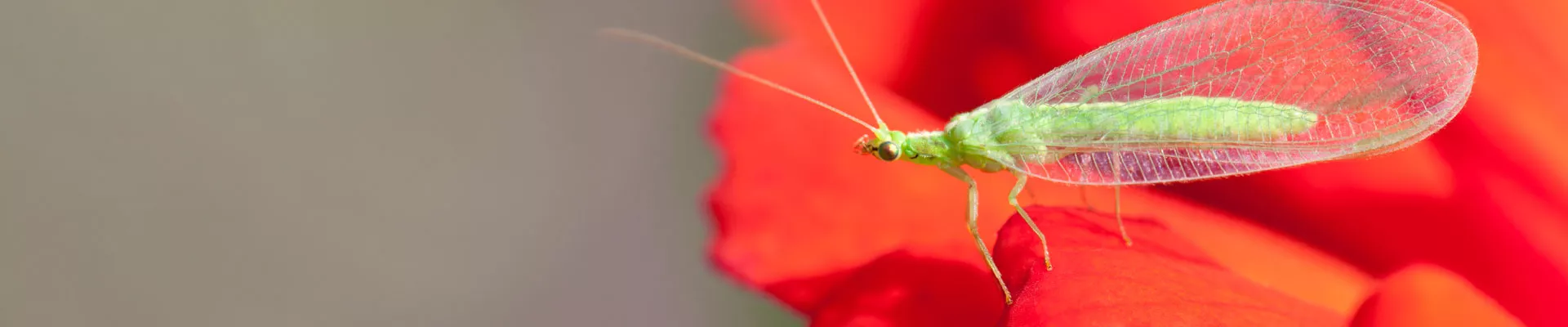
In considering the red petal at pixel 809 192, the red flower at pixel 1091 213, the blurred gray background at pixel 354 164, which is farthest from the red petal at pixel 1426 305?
the blurred gray background at pixel 354 164

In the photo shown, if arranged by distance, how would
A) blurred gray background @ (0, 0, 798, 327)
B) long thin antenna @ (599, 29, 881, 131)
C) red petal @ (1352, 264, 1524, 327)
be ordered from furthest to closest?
blurred gray background @ (0, 0, 798, 327) < long thin antenna @ (599, 29, 881, 131) < red petal @ (1352, 264, 1524, 327)

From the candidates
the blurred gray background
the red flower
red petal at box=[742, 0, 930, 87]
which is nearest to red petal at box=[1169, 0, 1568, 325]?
the red flower

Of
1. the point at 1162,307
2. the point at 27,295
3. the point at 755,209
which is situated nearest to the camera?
the point at 1162,307

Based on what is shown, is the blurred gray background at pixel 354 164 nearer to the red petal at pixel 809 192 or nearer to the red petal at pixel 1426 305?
the red petal at pixel 809 192

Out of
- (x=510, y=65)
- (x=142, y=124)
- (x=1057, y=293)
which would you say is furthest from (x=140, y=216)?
(x=1057, y=293)

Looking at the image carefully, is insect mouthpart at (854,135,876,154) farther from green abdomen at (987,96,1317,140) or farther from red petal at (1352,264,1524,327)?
red petal at (1352,264,1524,327)

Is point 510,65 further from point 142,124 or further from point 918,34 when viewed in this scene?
point 918,34

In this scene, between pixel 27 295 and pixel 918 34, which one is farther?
pixel 27 295

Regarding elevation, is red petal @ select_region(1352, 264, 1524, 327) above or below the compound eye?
above
